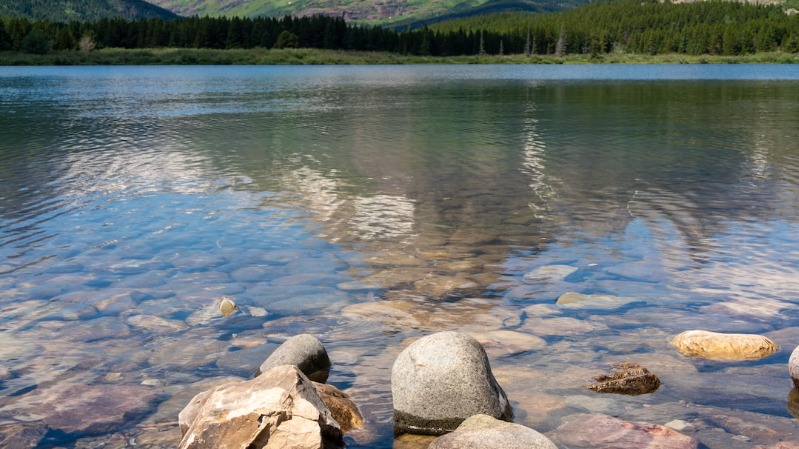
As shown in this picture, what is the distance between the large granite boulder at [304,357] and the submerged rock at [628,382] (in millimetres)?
3275

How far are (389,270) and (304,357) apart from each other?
501cm

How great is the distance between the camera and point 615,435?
27.1ft

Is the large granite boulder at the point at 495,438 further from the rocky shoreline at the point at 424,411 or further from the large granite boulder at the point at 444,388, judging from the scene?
the large granite boulder at the point at 444,388

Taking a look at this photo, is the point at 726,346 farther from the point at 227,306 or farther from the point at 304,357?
the point at 227,306

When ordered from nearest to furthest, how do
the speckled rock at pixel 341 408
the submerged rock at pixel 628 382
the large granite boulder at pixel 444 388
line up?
the large granite boulder at pixel 444 388 < the speckled rock at pixel 341 408 < the submerged rock at pixel 628 382

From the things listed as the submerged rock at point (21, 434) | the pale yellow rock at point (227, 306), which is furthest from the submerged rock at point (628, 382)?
the submerged rock at point (21, 434)

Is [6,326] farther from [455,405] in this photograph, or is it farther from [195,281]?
[455,405]

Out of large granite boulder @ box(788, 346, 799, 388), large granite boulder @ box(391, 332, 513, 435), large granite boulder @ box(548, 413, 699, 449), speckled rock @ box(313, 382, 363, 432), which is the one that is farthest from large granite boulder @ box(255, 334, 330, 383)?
large granite boulder @ box(788, 346, 799, 388)

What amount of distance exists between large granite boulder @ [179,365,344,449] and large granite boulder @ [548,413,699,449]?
95.8 inches

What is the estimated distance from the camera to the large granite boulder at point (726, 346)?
33.8ft

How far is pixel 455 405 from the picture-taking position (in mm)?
8492

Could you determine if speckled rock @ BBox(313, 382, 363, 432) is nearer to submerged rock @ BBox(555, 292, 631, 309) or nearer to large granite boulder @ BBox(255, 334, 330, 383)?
large granite boulder @ BBox(255, 334, 330, 383)

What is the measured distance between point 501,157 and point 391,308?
57.0ft

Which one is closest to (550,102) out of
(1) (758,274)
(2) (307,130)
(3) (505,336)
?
(2) (307,130)
